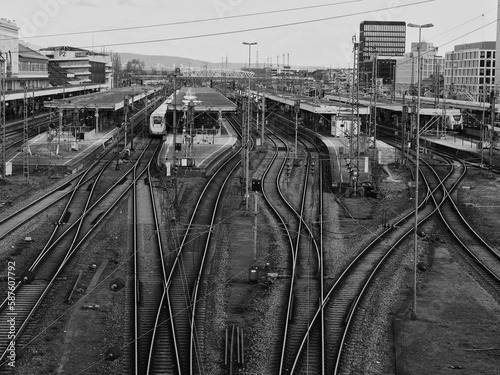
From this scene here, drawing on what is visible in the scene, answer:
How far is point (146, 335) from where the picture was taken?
1005cm

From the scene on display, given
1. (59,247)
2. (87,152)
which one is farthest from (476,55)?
(59,247)

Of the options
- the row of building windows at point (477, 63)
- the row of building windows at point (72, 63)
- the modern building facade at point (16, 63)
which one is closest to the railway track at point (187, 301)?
the modern building facade at point (16, 63)

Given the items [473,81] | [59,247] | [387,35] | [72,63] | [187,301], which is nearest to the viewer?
[187,301]

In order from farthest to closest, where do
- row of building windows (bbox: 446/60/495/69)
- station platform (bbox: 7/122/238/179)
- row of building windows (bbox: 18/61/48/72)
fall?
row of building windows (bbox: 446/60/495/69) < row of building windows (bbox: 18/61/48/72) < station platform (bbox: 7/122/238/179)

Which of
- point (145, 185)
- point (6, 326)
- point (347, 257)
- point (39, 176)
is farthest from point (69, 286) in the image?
point (39, 176)

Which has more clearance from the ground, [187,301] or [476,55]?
[476,55]

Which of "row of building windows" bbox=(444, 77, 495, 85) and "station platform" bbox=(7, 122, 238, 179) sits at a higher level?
"row of building windows" bbox=(444, 77, 495, 85)

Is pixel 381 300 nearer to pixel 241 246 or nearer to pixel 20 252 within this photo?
pixel 241 246

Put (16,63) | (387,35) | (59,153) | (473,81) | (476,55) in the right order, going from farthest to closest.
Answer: (387,35) → (473,81) → (476,55) → (16,63) → (59,153)

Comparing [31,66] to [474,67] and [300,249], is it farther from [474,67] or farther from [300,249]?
[300,249]

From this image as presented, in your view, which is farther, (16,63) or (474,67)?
(474,67)

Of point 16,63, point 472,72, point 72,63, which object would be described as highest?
point 72,63

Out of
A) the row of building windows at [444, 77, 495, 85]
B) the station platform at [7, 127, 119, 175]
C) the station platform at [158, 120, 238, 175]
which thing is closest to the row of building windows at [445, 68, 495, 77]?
the row of building windows at [444, 77, 495, 85]

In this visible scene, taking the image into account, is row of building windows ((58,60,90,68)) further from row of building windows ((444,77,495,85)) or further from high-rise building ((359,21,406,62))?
high-rise building ((359,21,406,62))
